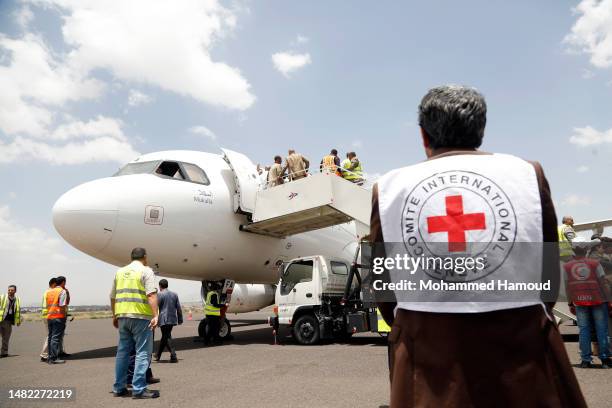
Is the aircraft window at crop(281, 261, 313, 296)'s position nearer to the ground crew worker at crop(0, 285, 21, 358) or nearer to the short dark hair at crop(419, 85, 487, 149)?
the ground crew worker at crop(0, 285, 21, 358)

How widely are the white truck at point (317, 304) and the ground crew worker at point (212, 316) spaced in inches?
62.2

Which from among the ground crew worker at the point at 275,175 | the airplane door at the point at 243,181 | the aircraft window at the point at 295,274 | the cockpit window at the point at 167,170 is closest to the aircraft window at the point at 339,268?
the aircraft window at the point at 295,274

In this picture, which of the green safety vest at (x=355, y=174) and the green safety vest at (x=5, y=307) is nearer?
the green safety vest at (x=5, y=307)

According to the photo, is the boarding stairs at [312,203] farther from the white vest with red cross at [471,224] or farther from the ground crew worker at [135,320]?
the white vest with red cross at [471,224]

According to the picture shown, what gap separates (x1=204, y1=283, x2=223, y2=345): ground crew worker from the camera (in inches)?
498

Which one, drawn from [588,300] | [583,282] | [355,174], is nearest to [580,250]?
[583,282]

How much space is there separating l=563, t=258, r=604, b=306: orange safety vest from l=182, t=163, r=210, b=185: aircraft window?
8.42m

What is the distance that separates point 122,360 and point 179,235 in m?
5.10

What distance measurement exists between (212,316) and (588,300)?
29.8ft

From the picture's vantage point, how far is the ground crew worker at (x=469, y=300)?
141 cm

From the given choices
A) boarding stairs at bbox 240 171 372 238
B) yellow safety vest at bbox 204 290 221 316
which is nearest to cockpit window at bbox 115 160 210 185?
boarding stairs at bbox 240 171 372 238

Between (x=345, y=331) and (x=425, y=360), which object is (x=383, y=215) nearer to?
(x=425, y=360)

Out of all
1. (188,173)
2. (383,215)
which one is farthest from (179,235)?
(383,215)

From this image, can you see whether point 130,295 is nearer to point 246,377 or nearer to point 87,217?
point 246,377
